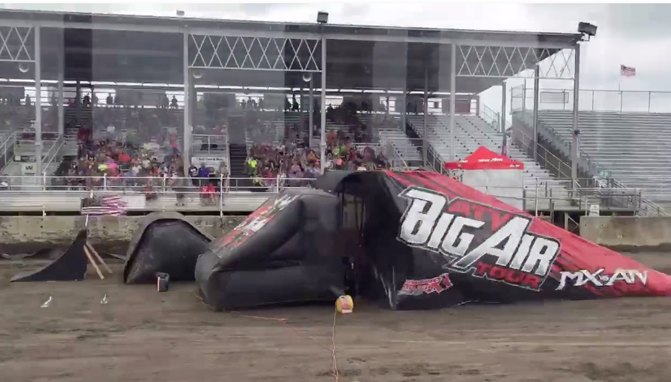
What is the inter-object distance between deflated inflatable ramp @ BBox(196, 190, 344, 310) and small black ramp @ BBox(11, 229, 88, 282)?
3.69 metres

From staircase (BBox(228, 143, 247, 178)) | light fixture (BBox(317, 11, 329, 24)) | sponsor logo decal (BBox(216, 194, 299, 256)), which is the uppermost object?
light fixture (BBox(317, 11, 329, 24))

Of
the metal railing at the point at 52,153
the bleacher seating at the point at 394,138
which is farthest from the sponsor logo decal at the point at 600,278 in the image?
the metal railing at the point at 52,153

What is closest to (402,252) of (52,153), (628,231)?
(628,231)

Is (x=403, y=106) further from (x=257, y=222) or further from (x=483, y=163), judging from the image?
(x=257, y=222)

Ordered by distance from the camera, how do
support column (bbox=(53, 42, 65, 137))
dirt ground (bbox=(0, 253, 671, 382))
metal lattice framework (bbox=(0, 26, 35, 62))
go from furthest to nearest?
support column (bbox=(53, 42, 65, 137))
metal lattice framework (bbox=(0, 26, 35, 62))
dirt ground (bbox=(0, 253, 671, 382))

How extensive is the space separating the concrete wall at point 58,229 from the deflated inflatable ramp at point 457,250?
7722mm

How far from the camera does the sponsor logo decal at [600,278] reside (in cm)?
879

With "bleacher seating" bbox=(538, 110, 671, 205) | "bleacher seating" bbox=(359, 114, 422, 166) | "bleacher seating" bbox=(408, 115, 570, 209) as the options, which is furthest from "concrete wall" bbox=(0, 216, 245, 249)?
"bleacher seating" bbox=(538, 110, 671, 205)

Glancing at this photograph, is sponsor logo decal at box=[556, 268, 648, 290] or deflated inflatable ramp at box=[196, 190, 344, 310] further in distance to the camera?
sponsor logo decal at box=[556, 268, 648, 290]

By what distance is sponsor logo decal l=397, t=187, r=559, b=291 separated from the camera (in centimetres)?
830

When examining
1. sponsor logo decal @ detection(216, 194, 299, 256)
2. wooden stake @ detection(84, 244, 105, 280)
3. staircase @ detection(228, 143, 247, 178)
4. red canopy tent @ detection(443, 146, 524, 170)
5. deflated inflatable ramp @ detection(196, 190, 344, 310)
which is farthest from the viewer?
staircase @ detection(228, 143, 247, 178)

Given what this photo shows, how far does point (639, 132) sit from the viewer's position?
28000 millimetres

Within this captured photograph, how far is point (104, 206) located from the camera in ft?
51.4

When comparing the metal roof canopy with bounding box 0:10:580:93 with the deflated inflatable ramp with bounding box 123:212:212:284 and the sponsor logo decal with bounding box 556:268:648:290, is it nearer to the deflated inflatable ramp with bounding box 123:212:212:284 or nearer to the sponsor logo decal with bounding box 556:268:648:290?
the deflated inflatable ramp with bounding box 123:212:212:284
